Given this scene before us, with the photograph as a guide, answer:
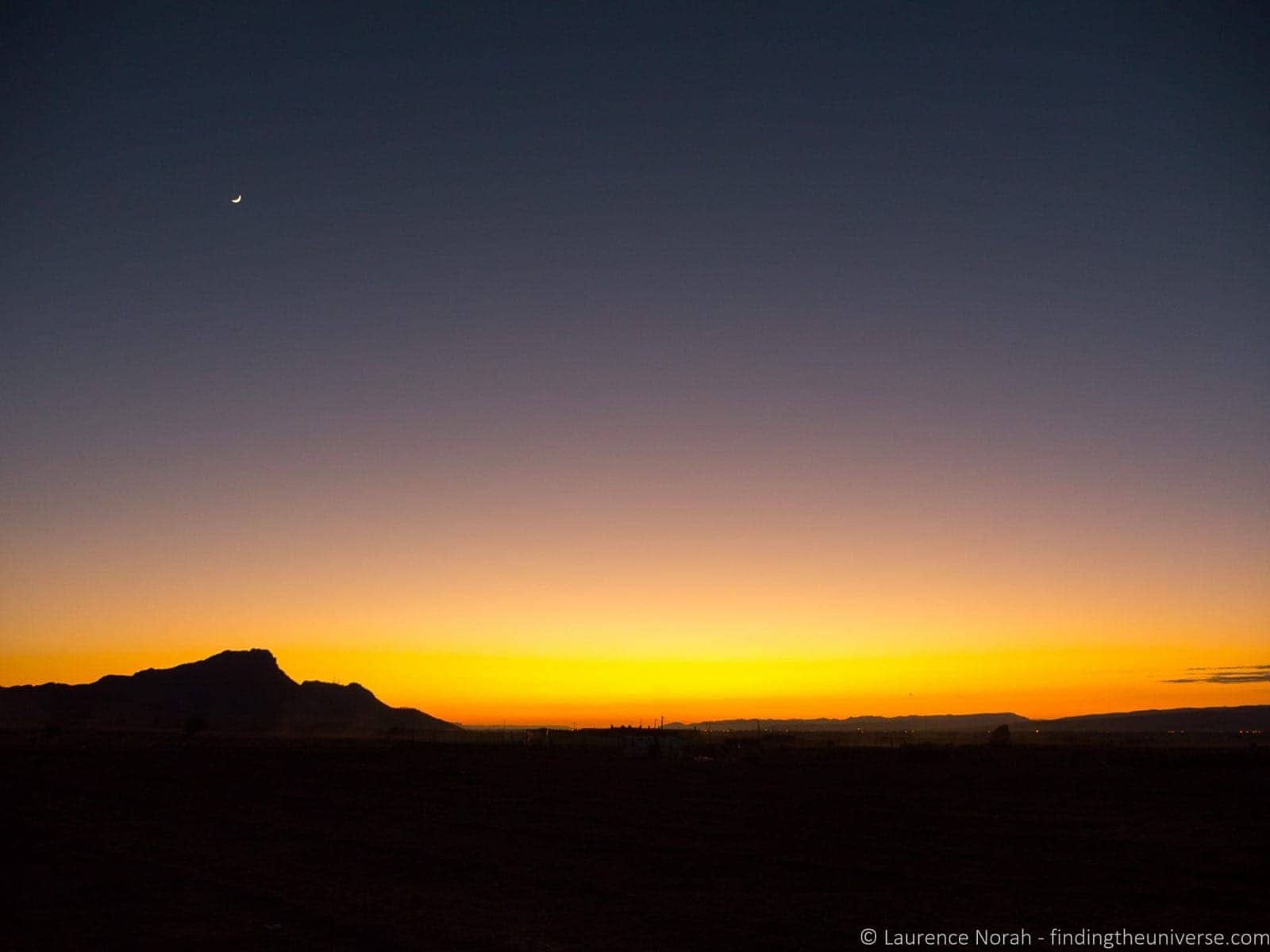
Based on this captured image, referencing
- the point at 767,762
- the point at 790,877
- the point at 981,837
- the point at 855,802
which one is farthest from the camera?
the point at 767,762

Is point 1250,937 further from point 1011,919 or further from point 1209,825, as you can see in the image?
point 1209,825

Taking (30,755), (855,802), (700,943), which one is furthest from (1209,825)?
(30,755)

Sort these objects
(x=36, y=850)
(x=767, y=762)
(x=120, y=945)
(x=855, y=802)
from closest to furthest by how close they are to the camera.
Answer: (x=120, y=945), (x=36, y=850), (x=855, y=802), (x=767, y=762)

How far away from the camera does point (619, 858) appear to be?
2389cm

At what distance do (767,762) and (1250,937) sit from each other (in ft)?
152

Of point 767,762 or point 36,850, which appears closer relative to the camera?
point 36,850

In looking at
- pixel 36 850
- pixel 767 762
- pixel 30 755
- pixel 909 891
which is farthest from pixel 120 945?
pixel 30 755

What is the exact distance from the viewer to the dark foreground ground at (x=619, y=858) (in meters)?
16.4

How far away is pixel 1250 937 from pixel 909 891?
5783mm

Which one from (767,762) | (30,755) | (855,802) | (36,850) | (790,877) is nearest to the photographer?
(790,877)

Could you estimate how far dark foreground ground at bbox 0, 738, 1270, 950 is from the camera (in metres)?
16.4

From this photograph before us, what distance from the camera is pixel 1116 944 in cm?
1509

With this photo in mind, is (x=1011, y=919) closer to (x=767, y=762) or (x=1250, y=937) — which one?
(x=1250, y=937)

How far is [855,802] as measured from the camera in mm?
35344
